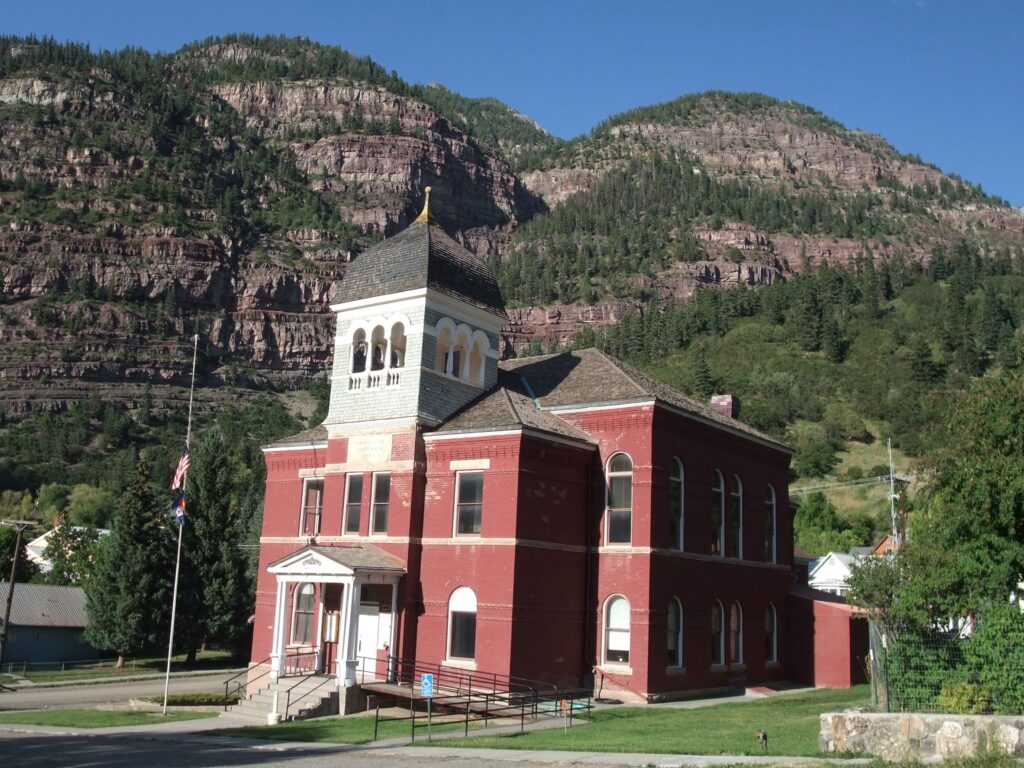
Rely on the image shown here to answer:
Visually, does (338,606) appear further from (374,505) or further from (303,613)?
(374,505)

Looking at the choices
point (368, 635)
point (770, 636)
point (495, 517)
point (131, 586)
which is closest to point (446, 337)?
point (495, 517)

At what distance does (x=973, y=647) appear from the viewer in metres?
18.4

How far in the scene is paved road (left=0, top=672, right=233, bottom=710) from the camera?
36125 millimetres

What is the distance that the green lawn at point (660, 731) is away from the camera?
63.0ft

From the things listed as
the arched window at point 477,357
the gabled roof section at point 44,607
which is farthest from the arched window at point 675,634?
the gabled roof section at point 44,607

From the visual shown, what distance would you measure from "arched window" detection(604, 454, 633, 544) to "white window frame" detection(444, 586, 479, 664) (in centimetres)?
481

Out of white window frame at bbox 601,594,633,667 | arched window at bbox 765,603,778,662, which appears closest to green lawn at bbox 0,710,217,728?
white window frame at bbox 601,594,633,667

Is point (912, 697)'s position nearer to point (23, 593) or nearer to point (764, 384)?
point (23, 593)

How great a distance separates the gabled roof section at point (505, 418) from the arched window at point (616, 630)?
16.9ft

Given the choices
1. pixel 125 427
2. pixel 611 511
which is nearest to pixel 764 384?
pixel 611 511

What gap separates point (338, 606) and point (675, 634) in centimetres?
1081

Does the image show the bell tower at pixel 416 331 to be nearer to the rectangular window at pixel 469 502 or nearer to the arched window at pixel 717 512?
the rectangular window at pixel 469 502

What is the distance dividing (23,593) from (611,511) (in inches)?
1794

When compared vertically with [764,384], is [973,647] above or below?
below
